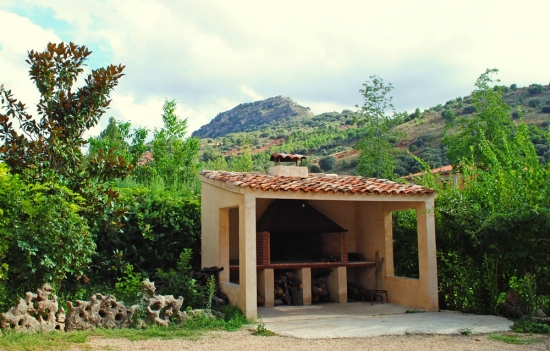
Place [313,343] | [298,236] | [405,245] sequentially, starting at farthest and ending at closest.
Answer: [298,236] → [405,245] → [313,343]

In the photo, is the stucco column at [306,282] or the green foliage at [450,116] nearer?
the stucco column at [306,282]

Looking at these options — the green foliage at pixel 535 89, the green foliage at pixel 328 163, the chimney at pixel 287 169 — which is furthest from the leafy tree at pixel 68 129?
the green foliage at pixel 535 89

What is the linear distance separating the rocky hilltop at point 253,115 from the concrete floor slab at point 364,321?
6117cm

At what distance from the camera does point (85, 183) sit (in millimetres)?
9047

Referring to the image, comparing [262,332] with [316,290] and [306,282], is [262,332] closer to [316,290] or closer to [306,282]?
[306,282]

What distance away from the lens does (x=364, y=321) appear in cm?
959

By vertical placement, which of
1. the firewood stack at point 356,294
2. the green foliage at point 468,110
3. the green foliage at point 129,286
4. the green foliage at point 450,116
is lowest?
the firewood stack at point 356,294

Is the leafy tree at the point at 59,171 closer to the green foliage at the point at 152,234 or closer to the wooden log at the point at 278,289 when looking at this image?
the green foliage at the point at 152,234

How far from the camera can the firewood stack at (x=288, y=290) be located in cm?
1191

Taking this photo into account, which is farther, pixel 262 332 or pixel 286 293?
pixel 286 293

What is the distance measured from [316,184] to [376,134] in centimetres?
1321

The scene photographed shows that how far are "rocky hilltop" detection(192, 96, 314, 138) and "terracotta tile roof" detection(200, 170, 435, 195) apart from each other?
6041cm

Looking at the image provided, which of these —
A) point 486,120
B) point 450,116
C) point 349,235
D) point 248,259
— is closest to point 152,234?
point 248,259

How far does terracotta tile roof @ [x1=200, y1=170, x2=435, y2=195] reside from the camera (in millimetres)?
9789
